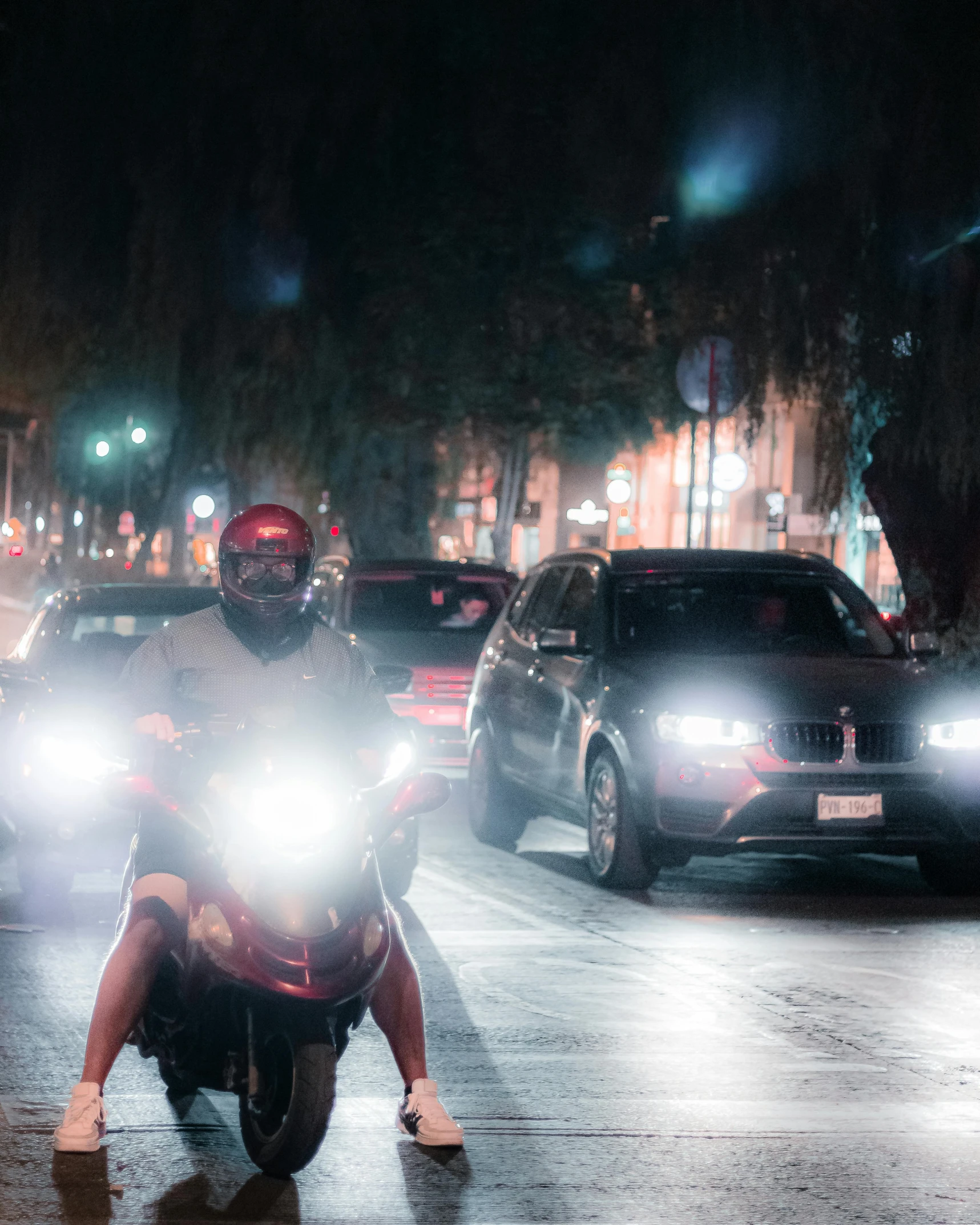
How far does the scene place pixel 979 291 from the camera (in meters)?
17.3

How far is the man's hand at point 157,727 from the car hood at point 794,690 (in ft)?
19.8

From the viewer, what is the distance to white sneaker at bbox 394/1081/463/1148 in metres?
6.31

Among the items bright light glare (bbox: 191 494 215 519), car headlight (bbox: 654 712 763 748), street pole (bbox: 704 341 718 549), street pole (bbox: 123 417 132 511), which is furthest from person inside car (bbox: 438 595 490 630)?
street pole (bbox: 123 417 132 511)

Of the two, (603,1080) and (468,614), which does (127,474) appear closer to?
(468,614)

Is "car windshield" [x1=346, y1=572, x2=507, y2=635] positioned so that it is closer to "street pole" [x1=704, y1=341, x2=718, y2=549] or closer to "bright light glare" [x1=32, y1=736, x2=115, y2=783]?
"street pole" [x1=704, y1=341, x2=718, y2=549]

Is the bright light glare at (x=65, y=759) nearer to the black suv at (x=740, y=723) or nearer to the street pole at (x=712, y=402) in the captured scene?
the black suv at (x=740, y=723)

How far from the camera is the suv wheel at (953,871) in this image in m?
12.3

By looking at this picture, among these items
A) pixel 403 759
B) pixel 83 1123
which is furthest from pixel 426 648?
pixel 83 1123

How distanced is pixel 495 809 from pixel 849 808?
3.30 metres

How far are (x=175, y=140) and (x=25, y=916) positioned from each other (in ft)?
44.5

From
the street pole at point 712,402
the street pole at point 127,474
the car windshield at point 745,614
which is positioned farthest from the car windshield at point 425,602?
the street pole at point 127,474

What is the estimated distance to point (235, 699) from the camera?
6469 millimetres

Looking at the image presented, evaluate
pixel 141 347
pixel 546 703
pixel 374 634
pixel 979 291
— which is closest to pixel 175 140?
pixel 141 347

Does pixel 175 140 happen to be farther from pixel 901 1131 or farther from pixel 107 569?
pixel 107 569
